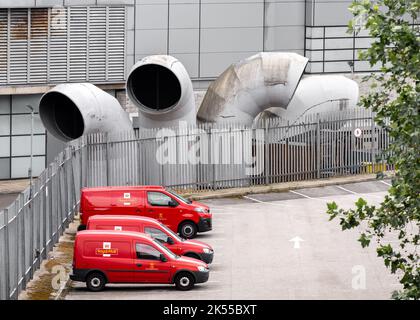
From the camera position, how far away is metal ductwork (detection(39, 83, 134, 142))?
47656mm

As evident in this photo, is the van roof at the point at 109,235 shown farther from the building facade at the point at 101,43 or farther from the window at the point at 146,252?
the building facade at the point at 101,43

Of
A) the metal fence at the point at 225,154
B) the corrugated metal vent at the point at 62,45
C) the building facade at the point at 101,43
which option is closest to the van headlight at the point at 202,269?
the metal fence at the point at 225,154

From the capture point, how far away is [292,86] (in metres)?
50.6

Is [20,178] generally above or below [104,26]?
below

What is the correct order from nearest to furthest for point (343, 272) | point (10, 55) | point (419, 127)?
point (419, 127), point (343, 272), point (10, 55)

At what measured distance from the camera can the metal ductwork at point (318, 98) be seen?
5319 cm

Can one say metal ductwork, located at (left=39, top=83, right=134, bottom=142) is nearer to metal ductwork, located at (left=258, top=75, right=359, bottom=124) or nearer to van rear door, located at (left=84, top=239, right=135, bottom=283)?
metal ductwork, located at (left=258, top=75, right=359, bottom=124)

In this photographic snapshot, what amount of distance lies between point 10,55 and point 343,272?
70.0 ft

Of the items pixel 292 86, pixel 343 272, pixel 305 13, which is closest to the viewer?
pixel 343 272

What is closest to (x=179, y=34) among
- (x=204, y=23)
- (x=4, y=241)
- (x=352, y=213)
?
(x=204, y=23)

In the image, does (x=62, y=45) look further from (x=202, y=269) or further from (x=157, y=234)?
(x=202, y=269)

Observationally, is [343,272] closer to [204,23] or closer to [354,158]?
[354,158]

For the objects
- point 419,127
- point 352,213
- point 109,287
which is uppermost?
point 419,127

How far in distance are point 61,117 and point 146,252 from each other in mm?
16619
